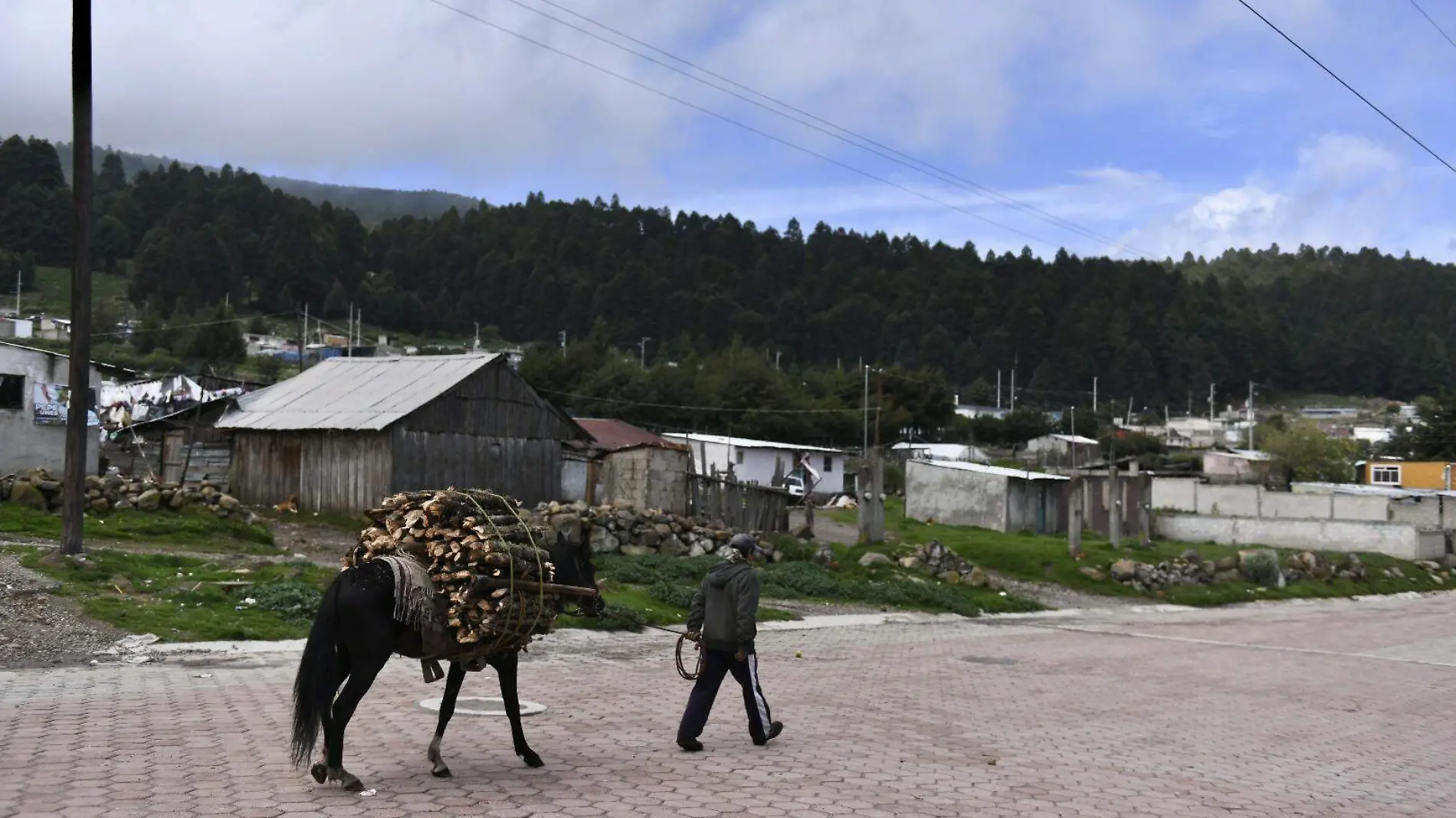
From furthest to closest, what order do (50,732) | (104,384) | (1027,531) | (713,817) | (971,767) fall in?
(104,384) < (1027,531) < (971,767) < (50,732) < (713,817)

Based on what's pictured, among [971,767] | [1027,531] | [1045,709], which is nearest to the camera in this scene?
[971,767]

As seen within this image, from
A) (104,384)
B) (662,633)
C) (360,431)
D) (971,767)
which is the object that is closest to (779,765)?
(971,767)

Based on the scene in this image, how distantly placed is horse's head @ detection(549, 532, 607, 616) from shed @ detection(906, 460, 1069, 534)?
3244 centimetres

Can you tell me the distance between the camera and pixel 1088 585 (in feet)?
104

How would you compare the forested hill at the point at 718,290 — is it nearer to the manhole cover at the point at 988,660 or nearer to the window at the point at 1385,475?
the window at the point at 1385,475

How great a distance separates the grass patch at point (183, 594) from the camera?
1551cm

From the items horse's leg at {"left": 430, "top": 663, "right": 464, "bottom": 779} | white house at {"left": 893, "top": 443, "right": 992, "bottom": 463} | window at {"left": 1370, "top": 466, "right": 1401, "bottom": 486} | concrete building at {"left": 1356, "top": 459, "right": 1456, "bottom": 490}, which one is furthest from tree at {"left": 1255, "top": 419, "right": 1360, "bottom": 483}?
horse's leg at {"left": 430, "top": 663, "right": 464, "bottom": 779}

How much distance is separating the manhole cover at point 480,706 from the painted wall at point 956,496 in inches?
1211

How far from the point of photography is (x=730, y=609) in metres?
10.4

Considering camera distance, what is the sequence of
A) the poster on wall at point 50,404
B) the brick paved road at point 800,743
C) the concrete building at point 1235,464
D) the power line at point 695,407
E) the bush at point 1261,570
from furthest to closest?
the power line at point 695,407 < the concrete building at point 1235,464 < the bush at point 1261,570 < the poster on wall at point 50,404 < the brick paved road at point 800,743

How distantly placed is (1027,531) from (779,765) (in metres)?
33.2

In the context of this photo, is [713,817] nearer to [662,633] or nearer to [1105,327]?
[662,633]

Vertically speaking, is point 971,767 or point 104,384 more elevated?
point 104,384

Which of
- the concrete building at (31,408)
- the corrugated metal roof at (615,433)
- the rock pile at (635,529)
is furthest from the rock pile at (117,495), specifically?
the corrugated metal roof at (615,433)
